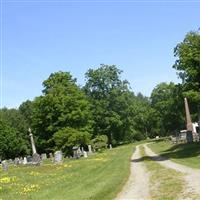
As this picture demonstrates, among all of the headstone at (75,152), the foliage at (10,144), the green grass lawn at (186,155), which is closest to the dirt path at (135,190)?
the green grass lawn at (186,155)

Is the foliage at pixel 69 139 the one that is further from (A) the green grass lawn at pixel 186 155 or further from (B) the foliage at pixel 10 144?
(B) the foliage at pixel 10 144

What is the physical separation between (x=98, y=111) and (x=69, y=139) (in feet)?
115

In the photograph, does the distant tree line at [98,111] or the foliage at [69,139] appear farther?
the foliage at [69,139]

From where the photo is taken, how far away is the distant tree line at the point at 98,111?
4050 centimetres

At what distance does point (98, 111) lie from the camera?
10519 cm

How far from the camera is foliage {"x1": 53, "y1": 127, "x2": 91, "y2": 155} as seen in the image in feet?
231

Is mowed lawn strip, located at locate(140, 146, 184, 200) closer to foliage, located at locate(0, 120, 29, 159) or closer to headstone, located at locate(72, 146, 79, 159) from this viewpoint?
headstone, located at locate(72, 146, 79, 159)

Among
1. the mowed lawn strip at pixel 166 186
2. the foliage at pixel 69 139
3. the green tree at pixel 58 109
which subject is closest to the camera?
the mowed lawn strip at pixel 166 186

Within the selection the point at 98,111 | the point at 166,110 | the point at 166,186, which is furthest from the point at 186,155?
the point at 166,110

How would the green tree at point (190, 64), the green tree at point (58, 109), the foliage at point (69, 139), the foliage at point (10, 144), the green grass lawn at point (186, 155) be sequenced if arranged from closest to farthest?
the green grass lawn at point (186, 155) → the green tree at point (190, 64) → the foliage at point (69, 139) → the green tree at point (58, 109) → the foliage at point (10, 144)

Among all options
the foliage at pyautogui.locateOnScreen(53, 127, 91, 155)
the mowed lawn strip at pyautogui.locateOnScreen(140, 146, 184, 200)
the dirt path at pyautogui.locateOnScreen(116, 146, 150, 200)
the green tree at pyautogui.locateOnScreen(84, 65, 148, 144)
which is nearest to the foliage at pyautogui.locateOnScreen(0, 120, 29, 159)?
the green tree at pyautogui.locateOnScreen(84, 65, 148, 144)

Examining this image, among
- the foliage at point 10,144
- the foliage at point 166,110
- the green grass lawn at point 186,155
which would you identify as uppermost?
the foliage at point 166,110

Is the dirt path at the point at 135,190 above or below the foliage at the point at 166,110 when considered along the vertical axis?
below

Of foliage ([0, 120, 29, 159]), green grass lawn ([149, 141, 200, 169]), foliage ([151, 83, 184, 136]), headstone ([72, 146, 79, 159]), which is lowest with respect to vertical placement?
green grass lawn ([149, 141, 200, 169])
